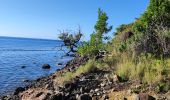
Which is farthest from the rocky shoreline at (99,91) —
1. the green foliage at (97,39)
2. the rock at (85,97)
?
the green foliage at (97,39)

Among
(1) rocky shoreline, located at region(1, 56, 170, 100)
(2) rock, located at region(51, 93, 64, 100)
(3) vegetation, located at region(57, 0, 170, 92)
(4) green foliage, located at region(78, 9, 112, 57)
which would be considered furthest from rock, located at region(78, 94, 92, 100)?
(4) green foliage, located at region(78, 9, 112, 57)

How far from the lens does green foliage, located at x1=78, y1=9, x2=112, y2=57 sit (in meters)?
32.2

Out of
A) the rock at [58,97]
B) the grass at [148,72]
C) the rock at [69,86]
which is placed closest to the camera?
the grass at [148,72]

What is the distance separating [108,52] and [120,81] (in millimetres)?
15813

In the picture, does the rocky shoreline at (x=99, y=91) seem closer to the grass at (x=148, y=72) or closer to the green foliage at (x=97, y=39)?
the grass at (x=148, y=72)

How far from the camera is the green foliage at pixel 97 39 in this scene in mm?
32181

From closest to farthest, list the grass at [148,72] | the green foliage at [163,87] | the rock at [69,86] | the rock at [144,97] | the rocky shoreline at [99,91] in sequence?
the rock at [144,97] → the rocky shoreline at [99,91] → the green foliage at [163,87] → the grass at [148,72] → the rock at [69,86]

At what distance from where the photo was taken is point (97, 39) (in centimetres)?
3294

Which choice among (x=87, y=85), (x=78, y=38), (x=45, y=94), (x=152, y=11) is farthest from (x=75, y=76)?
(x=78, y=38)

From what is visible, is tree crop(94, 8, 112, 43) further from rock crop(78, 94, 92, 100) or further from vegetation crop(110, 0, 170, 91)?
rock crop(78, 94, 92, 100)

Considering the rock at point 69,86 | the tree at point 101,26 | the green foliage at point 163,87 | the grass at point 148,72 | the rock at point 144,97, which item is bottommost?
the rock at point 69,86

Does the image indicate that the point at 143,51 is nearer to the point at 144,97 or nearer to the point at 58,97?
the point at 58,97

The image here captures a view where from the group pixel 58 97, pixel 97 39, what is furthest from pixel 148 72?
pixel 97 39

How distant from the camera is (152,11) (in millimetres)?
27953
